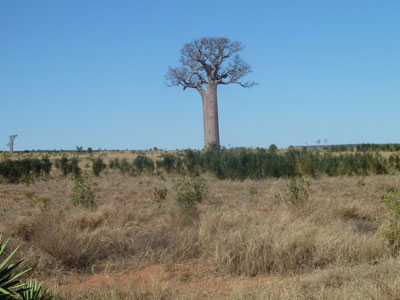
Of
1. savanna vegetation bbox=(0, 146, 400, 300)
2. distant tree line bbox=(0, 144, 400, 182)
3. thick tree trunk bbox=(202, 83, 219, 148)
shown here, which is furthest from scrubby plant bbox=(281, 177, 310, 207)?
thick tree trunk bbox=(202, 83, 219, 148)

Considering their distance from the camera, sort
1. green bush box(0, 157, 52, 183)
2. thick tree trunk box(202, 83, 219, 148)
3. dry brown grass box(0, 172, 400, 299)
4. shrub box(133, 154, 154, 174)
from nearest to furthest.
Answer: dry brown grass box(0, 172, 400, 299) < green bush box(0, 157, 52, 183) < shrub box(133, 154, 154, 174) < thick tree trunk box(202, 83, 219, 148)

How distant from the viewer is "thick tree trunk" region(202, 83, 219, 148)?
2559cm

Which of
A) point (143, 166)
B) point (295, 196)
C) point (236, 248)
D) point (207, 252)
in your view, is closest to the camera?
point (236, 248)

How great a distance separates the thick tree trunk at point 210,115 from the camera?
25594 millimetres

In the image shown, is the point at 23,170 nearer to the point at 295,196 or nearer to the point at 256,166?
the point at 256,166

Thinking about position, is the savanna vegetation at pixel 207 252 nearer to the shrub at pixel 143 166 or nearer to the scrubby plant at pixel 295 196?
the scrubby plant at pixel 295 196

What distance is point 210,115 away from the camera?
25672 mm

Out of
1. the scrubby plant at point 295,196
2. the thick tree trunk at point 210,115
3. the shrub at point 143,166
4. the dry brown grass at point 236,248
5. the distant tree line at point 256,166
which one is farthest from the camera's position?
the thick tree trunk at point 210,115

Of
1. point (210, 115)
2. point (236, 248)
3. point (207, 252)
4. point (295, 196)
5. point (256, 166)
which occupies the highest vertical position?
point (210, 115)

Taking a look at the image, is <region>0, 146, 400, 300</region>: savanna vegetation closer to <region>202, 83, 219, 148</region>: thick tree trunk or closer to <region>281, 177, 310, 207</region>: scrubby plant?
<region>281, 177, 310, 207</region>: scrubby plant

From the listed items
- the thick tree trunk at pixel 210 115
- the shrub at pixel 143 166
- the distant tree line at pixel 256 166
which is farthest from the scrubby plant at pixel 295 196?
the thick tree trunk at pixel 210 115

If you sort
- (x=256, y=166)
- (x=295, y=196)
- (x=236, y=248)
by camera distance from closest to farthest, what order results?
(x=236, y=248) → (x=295, y=196) → (x=256, y=166)

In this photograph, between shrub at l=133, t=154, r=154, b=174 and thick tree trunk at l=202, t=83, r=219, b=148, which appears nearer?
shrub at l=133, t=154, r=154, b=174

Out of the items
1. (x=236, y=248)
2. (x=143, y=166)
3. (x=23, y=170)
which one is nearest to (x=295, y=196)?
(x=236, y=248)
